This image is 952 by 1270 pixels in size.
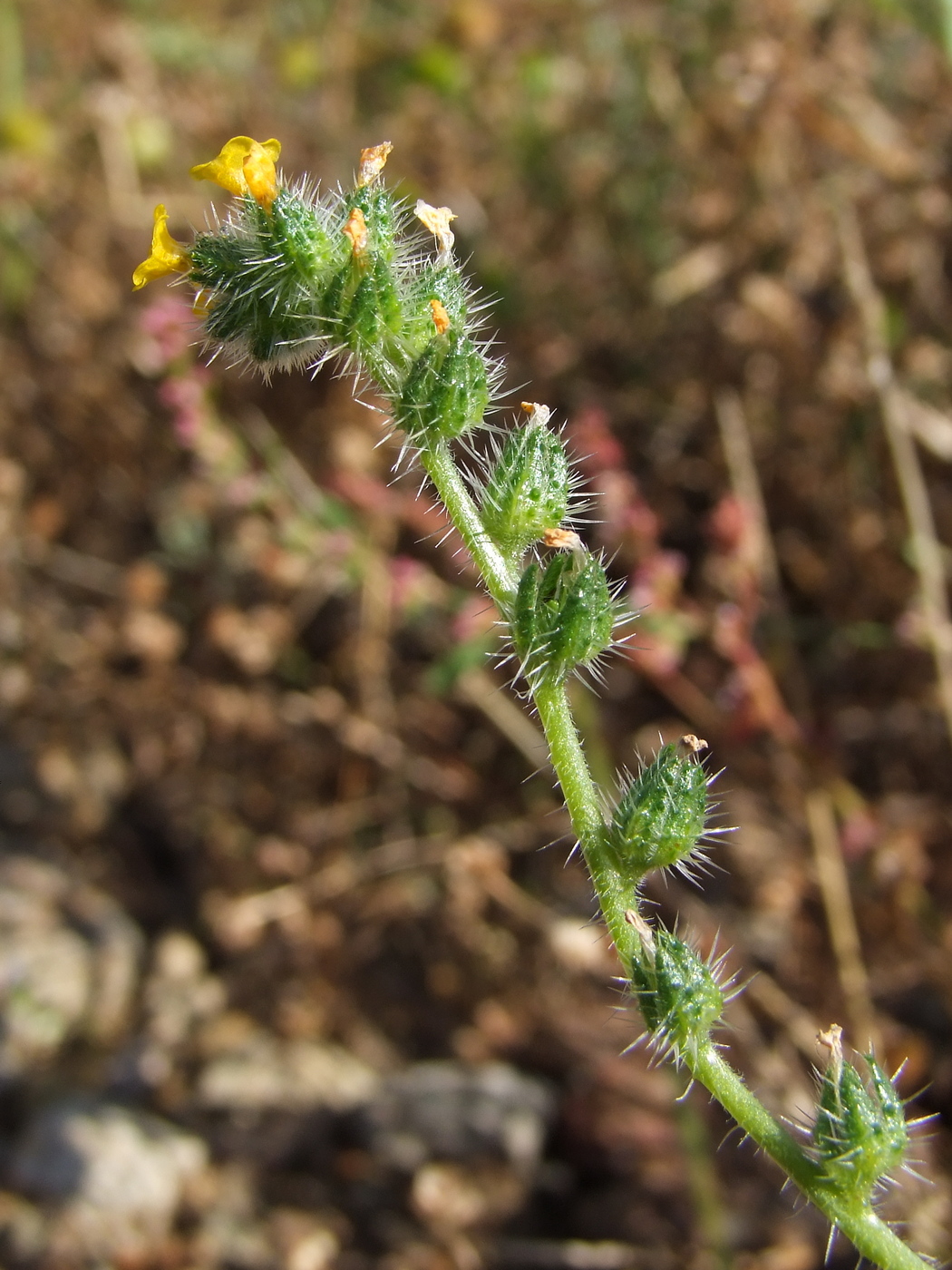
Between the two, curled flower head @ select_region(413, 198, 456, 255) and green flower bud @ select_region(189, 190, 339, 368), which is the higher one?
curled flower head @ select_region(413, 198, 456, 255)

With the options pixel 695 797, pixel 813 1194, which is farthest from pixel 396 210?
pixel 813 1194

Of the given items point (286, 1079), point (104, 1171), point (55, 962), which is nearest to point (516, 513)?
point (286, 1079)

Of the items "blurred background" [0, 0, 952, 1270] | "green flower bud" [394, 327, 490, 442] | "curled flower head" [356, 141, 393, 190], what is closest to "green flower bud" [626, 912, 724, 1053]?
"green flower bud" [394, 327, 490, 442]

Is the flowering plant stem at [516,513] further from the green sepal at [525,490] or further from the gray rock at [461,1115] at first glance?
the gray rock at [461,1115]

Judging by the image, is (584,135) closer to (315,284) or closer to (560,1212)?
(315,284)

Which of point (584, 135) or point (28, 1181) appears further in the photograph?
point (584, 135)

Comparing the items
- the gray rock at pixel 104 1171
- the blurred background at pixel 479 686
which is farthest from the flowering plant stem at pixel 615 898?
the gray rock at pixel 104 1171

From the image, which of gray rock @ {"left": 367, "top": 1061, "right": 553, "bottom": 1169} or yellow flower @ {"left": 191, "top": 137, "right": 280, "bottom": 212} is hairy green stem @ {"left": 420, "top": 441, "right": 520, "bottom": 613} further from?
gray rock @ {"left": 367, "top": 1061, "right": 553, "bottom": 1169}
